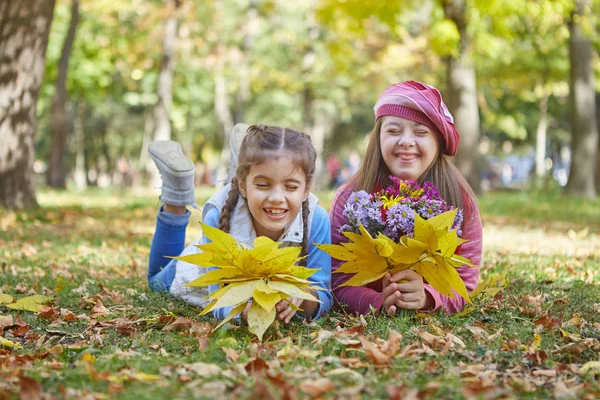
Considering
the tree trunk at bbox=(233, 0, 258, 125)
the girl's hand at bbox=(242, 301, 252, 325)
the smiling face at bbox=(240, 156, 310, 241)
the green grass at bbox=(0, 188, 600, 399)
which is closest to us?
the green grass at bbox=(0, 188, 600, 399)

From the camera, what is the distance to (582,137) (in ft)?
48.9

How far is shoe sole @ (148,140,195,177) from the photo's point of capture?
4.55 m

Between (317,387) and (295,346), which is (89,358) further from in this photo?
(317,387)

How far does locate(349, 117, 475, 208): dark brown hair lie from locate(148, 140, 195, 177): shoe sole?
109 cm

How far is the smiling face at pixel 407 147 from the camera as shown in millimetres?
4176

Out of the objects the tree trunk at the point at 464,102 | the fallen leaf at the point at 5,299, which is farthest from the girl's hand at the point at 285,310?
the tree trunk at the point at 464,102

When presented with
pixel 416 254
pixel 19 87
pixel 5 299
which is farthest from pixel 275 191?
pixel 19 87

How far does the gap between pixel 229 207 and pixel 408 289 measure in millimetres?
1071

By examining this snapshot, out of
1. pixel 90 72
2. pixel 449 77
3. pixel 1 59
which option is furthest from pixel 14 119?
pixel 90 72

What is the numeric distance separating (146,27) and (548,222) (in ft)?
49.4

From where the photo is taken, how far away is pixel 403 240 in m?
3.56

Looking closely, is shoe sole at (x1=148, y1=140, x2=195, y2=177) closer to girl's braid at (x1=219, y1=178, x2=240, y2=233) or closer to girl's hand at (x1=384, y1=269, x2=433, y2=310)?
girl's braid at (x1=219, y1=178, x2=240, y2=233)

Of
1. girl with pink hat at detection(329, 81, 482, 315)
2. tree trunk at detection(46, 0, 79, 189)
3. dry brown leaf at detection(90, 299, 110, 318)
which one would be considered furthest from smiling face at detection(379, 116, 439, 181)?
tree trunk at detection(46, 0, 79, 189)

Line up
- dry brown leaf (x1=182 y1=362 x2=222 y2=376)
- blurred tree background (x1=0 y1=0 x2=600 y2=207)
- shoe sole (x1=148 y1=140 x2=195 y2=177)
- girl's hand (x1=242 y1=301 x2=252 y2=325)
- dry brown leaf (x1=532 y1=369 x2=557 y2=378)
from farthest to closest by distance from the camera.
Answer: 1. blurred tree background (x1=0 y1=0 x2=600 y2=207)
2. shoe sole (x1=148 y1=140 x2=195 y2=177)
3. girl's hand (x1=242 y1=301 x2=252 y2=325)
4. dry brown leaf (x1=532 y1=369 x2=557 y2=378)
5. dry brown leaf (x1=182 y1=362 x2=222 y2=376)
